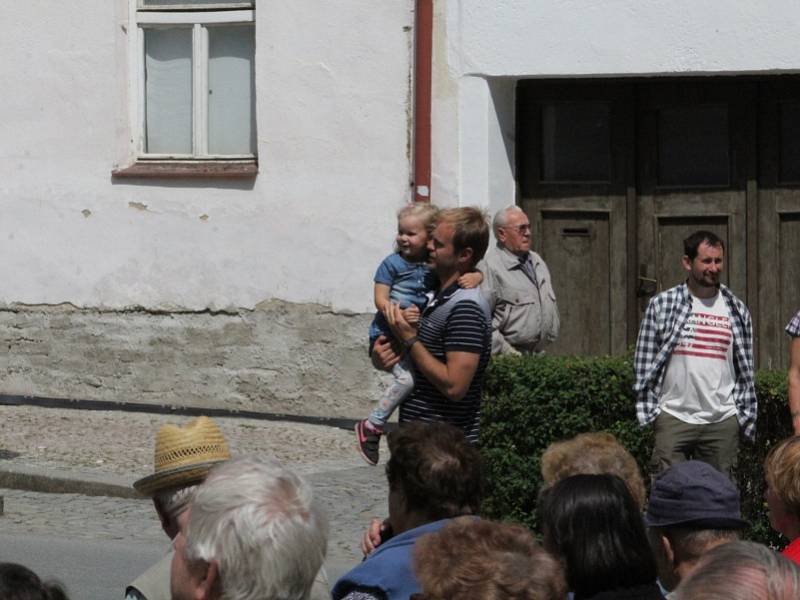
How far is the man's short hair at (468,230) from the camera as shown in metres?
7.32

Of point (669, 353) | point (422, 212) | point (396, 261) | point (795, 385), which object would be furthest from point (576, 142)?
point (795, 385)

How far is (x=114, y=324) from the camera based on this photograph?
46.2 ft

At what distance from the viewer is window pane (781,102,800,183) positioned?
12.7m

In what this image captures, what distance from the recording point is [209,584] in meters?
3.43

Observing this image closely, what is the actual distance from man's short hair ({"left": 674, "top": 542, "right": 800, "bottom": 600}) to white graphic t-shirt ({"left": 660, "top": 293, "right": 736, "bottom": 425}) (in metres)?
5.51

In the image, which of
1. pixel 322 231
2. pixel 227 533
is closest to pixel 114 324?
pixel 322 231

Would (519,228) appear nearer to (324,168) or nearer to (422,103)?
(422,103)

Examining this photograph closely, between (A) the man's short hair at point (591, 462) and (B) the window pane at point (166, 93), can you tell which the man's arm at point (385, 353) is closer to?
(A) the man's short hair at point (591, 462)

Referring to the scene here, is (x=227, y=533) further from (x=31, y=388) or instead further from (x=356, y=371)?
(x=31, y=388)

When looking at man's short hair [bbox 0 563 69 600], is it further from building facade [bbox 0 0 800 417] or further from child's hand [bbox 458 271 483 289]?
building facade [bbox 0 0 800 417]

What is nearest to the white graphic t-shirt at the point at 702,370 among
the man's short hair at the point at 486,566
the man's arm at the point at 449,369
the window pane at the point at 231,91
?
the man's arm at the point at 449,369

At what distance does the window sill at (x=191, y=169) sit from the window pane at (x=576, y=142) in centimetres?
244

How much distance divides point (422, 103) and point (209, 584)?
9855 millimetres

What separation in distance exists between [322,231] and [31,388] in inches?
121
